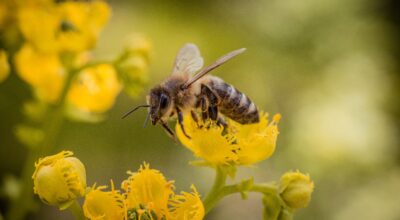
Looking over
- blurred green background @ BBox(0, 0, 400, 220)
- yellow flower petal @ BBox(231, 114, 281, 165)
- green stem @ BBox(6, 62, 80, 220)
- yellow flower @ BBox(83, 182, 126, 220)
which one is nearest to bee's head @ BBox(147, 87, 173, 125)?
yellow flower petal @ BBox(231, 114, 281, 165)

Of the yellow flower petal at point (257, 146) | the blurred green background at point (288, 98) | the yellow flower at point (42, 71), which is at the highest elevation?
the blurred green background at point (288, 98)

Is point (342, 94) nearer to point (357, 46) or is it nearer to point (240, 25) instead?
point (357, 46)

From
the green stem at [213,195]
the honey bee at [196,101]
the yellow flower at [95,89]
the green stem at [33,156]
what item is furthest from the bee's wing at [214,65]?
the yellow flower at [95,89]

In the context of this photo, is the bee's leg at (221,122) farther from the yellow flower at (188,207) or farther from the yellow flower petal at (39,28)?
the yellow flower petal at (39,28)

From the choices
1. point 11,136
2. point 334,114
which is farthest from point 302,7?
point 11,136

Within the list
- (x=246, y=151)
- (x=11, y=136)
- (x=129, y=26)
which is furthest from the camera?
(x=129, y=26)

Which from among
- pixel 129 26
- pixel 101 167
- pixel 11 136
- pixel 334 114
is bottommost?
pixel 11 136

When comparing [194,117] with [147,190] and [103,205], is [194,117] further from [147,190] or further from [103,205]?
[103,205]
